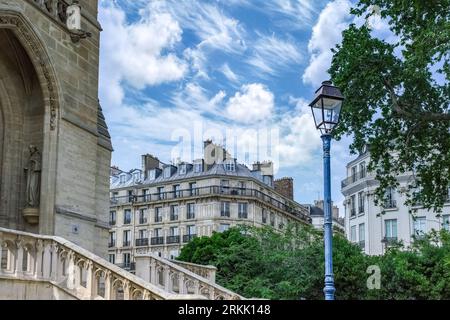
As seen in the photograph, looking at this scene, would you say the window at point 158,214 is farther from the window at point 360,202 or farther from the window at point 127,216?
the window at point 360,202

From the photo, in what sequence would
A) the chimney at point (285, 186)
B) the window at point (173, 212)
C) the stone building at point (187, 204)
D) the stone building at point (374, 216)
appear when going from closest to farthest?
the stone building at point (374, 216), the stone building at point (187, 204), the window at point (173, 212), the chimney at point (285, 186)

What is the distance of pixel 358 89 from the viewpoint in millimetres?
19266

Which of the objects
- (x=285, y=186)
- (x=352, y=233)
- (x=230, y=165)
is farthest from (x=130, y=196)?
(x=352, y=233)

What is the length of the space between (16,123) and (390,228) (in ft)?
138

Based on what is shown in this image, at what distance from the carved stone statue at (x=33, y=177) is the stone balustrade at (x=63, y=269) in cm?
386

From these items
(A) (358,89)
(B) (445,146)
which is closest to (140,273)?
(A) (358,89)

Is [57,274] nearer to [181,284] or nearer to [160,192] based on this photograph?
[181,284]

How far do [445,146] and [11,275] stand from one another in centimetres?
1270

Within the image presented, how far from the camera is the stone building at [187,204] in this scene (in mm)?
69938

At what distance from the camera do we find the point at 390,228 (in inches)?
2135

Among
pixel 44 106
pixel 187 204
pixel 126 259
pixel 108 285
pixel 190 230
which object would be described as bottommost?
pixel 108 285

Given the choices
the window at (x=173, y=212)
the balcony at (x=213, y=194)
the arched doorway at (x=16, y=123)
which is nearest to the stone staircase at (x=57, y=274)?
the arched doorway at (x=16, y=123)

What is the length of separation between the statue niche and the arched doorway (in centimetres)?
10
